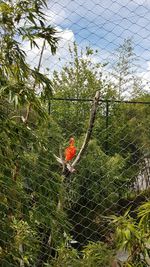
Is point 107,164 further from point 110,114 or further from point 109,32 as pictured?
point 109,32

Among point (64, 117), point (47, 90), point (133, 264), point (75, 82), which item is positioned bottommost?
point (133, 264)

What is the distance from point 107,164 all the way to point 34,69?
2360 mm

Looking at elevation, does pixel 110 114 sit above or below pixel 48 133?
above

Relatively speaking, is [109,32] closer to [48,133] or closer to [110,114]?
[48,133]

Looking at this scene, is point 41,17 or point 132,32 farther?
point 41,17

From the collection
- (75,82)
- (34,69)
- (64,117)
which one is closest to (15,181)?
(34,69)

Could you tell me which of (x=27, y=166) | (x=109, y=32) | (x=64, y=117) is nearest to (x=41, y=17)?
(x=109, y=32)

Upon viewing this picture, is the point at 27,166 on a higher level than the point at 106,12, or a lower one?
lower

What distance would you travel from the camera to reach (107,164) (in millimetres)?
3951

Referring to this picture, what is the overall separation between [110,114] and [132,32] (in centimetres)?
255

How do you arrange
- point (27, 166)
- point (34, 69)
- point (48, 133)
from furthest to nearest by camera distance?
point (48, 133)
point (34, 69)
point (27, 166)

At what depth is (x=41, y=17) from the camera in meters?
1.64

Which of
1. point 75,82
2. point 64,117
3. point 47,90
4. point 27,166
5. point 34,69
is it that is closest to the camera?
point 27,166

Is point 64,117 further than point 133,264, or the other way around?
point 64,117
